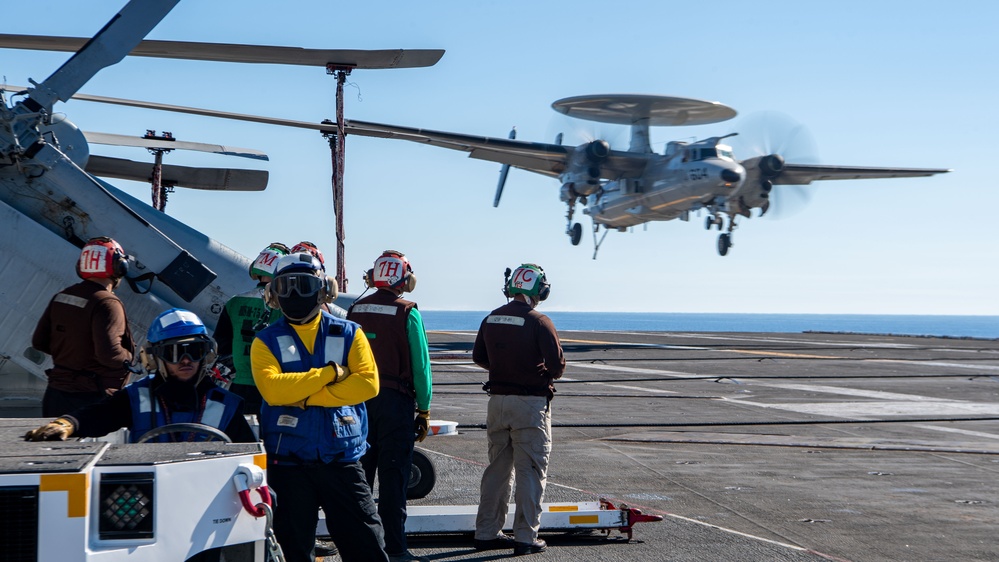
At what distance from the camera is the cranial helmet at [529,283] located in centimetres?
779

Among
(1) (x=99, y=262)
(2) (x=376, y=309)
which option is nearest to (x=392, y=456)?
(2) (x=376, y=309)

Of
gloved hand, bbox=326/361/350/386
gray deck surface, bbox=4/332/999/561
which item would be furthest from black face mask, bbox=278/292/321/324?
gray deck surface, bbox=4/332/999/561

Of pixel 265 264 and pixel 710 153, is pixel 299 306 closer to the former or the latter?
pixel 265 264

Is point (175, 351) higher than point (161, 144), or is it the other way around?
point (161, 144)

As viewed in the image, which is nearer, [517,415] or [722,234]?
[517,415]

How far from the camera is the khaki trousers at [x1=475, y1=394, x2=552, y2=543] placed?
7.32m

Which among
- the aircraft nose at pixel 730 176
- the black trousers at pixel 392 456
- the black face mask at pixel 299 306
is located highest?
the aircraft nose at pixel 730 176

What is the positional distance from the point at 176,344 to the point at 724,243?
4176cm

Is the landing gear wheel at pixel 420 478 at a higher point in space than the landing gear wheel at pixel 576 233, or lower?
lower

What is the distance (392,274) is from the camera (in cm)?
712

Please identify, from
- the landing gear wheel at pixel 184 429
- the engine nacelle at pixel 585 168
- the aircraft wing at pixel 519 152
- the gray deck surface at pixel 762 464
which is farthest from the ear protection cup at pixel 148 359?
the engine nacelle at pixel 585 168

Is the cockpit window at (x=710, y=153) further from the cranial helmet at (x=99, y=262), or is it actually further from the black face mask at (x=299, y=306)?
the black face mask at (x=299, y=306)

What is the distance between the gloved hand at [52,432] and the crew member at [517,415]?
366 centimetres

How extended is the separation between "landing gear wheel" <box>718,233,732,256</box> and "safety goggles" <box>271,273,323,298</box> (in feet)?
134
